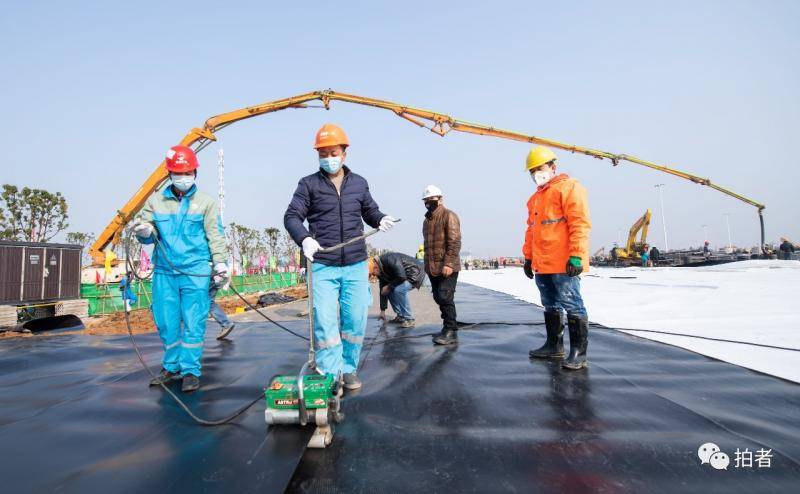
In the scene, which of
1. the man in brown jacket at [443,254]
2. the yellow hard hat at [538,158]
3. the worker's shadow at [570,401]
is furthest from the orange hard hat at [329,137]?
the worker's shadow at [570,401]

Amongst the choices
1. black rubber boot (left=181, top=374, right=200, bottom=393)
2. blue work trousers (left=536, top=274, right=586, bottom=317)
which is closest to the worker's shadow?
blue work trousers (left=536, top=274, right=586, bottom=317)

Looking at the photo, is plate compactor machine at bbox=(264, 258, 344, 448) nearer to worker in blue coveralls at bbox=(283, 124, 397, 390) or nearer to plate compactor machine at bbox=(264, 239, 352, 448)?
plate compactor machine at bbox=(264, 239, 352, 448)

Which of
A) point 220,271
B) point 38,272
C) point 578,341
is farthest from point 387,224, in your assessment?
point 38,272

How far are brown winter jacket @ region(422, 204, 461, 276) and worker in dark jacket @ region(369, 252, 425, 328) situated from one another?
1050 mm

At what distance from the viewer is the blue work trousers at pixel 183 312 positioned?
2746 millimetres

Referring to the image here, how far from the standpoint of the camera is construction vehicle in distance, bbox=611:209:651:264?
90.2ft

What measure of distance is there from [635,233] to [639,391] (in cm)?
3156

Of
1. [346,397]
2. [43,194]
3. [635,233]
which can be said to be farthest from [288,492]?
[635,233]

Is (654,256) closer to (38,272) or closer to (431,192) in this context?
(431,192)

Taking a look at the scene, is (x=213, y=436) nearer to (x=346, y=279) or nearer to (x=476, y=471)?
(x=346, y=279)

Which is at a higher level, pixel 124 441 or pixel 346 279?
pixel 346 279

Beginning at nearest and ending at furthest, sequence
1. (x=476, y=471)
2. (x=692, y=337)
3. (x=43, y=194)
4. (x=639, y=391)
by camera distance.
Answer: (x=476, y=471) < (x=639, y=391) < (x=692, y=337) < (x=43, y=194)

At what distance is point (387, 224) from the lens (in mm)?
2568

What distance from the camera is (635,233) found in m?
28.6
